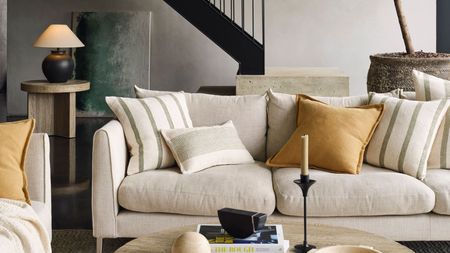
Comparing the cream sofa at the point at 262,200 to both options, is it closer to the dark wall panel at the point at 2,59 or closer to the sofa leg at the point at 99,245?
the sofa leg at the point at 99,245

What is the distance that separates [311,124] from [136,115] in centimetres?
95

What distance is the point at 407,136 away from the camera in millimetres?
4238

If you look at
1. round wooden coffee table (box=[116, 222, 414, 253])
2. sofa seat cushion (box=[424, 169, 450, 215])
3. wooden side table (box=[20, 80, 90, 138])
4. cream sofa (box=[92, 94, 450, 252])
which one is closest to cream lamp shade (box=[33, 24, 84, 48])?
wooden side table (box=[20, 80, 90, 138])

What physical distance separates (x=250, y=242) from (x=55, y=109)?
214 inches

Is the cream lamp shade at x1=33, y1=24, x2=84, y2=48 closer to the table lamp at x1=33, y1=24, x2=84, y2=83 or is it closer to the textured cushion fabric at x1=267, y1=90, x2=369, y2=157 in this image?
the table lamp at x1=33, y1=24, x2=84, y2=83

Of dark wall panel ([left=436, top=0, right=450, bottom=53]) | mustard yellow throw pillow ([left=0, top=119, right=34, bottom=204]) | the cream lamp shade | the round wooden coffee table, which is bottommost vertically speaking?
the round wooden coffee table

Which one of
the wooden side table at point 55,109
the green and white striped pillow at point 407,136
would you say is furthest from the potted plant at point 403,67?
the wooden side table at point 55,109

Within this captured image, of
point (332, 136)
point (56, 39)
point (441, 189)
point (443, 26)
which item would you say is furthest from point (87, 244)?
point (443, 26)

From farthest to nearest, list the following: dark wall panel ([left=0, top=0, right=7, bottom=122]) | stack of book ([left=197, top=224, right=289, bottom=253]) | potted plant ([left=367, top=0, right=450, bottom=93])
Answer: dark wall panel ([left=0, top=0, right=7, bottom=122]) → potted plant ([left=367, top=0, right=450, bottom=93]) → stack of book ([left=197, top=224, right=289, bottom=253])

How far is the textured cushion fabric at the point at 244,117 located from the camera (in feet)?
15.0

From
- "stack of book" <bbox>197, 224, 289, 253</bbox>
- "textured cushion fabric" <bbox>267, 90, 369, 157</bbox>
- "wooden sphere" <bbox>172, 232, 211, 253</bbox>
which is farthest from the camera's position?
"textured cushion fabric" <bbox>267, 90, 369, 157</bbox>

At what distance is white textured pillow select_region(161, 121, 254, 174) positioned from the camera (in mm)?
4227

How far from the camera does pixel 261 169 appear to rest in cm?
429

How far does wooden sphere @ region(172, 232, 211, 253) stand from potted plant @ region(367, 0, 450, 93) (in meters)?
3.97
